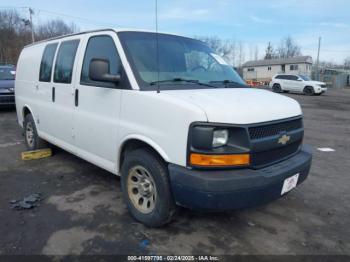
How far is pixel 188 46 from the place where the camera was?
4.05 meters

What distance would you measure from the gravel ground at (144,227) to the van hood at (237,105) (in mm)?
1247

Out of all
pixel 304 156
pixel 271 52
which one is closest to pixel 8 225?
pixel 304 156

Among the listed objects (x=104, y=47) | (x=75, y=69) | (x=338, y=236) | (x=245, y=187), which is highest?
(x=104, y=47)

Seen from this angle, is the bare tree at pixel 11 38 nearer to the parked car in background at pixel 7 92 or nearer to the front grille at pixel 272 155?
the parked car in background at pixel 7 92

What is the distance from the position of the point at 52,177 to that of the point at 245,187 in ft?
11.1

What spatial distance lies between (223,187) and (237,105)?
0.76m

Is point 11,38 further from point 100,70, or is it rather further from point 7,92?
point 100,70

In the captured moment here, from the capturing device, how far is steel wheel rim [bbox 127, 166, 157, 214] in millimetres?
3184

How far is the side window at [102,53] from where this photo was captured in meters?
3.48

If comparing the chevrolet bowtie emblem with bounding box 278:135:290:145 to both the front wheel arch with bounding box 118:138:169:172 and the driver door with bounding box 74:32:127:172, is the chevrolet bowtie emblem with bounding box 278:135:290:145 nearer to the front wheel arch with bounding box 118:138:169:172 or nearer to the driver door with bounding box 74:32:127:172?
the front wheel arch with bounding box 118:138:169:172

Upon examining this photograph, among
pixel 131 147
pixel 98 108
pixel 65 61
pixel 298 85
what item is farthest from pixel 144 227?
pixel 298 85

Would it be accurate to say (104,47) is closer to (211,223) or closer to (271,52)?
(211,223)

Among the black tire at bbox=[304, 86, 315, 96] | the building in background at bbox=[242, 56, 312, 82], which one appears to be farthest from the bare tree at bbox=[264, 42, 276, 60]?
the black tire at bbox=[304, 86, 315, 96]

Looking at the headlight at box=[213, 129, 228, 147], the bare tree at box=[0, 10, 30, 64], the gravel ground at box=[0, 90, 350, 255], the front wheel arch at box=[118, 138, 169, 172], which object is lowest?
the gravel ground at box=[0, 90, 350, 255]
